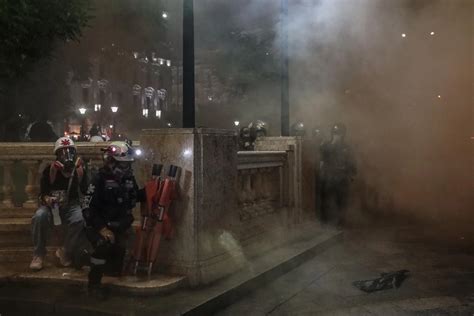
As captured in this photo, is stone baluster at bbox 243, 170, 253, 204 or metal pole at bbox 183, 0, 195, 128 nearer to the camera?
metal pole at bbox 183, 0, 195, 128

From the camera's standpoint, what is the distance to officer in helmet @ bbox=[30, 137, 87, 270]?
4.79 metres

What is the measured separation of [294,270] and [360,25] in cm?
591

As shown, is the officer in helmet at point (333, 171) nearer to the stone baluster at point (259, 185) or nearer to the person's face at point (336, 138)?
the person's face at point (336, 138)

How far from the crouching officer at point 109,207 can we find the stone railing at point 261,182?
1.60 m

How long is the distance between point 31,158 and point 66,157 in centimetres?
72

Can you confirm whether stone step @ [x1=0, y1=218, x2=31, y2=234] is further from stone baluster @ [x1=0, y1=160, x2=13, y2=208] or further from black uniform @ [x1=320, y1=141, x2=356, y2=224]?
black uniform @ [x1=320, y1=141, x2=356, y2=224]

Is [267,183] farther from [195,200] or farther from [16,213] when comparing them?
[16,213]

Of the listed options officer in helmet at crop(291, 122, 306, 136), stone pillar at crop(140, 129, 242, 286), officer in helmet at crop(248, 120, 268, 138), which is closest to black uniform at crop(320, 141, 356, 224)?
officer in helmet at crop(291, 122, 306, 136)

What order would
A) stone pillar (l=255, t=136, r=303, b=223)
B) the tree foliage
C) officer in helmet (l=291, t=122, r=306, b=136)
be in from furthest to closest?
the tree foliage, officer in helmet (l=291, t=122, r=306, b=136), stone pillar (l=255, t=136, r=303, b=223)

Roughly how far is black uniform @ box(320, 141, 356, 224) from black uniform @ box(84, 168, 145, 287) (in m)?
4.71

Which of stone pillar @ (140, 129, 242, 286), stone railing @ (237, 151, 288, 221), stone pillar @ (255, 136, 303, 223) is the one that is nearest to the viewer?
stone pillar @ (140, 129, 242, 286)

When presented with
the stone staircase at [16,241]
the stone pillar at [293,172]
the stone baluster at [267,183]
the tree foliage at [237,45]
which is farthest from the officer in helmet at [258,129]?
the tree foliage at [237,45]

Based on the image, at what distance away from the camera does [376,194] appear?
10320 millimetres

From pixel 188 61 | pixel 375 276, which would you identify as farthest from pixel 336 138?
pixel 188 61
